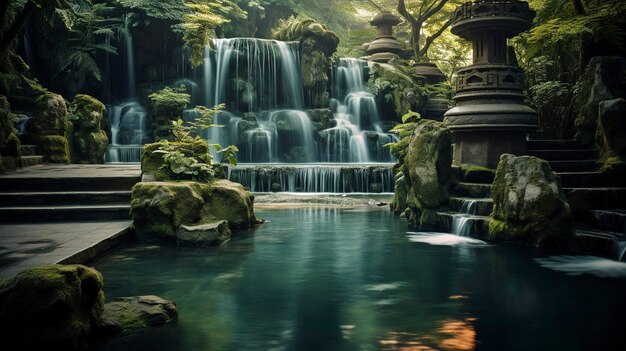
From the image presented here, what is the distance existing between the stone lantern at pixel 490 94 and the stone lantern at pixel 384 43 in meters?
19.5

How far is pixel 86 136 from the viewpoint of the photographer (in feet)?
63.0

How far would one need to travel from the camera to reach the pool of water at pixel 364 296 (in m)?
4.49

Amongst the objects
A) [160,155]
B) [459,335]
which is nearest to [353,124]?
[160,155]

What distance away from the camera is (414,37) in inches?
1298

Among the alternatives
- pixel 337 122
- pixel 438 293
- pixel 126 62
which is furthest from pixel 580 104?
pixel 126 62

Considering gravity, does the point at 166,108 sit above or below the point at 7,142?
above

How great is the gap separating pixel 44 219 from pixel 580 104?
12.6 metres

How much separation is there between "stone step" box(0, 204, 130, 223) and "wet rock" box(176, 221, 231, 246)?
1.76 metres

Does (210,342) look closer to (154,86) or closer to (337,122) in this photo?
(337,122)

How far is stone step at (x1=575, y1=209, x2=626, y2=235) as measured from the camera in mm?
8167

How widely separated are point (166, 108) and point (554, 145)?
17.5 m

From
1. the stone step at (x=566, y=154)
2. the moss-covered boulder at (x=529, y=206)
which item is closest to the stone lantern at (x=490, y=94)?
the stone step at (x=566, y=154)

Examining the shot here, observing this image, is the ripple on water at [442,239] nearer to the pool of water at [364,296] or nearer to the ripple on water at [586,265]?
the pool of water at [364,296]

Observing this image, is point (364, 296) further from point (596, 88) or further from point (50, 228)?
point (596, 88)
